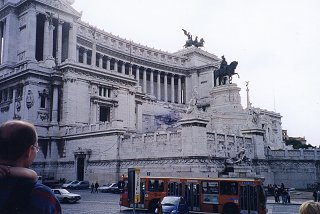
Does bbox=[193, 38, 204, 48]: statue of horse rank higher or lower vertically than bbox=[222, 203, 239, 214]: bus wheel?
higher

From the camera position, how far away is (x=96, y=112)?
59.9m

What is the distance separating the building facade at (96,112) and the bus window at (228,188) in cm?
1255

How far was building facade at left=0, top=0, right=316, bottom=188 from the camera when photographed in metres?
40.6

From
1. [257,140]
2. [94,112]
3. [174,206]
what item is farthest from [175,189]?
[94,112]

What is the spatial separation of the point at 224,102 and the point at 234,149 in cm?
2895

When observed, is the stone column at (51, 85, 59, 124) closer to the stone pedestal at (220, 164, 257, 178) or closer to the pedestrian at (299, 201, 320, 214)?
the stone pedestal at (220, 164, 257, 178)

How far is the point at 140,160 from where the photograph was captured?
4291 centimetres

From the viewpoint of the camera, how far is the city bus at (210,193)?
937 inches

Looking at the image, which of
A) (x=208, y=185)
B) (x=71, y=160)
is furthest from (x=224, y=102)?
(x=208, y=185)

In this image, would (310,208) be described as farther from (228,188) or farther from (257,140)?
(257,140)

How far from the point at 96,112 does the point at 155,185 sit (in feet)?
112

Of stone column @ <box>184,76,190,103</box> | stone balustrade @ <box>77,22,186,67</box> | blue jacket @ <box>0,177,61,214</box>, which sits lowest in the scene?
blue jacket @ <box>0,177,61,214</box>

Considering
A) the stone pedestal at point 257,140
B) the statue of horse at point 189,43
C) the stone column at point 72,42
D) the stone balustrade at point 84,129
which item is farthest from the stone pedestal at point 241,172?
the statue of horse at point 189,43

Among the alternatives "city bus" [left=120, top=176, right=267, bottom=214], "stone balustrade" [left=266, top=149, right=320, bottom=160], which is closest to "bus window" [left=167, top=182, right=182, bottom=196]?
"city bus" [left=120, top=176, right=267, bottom=214]
